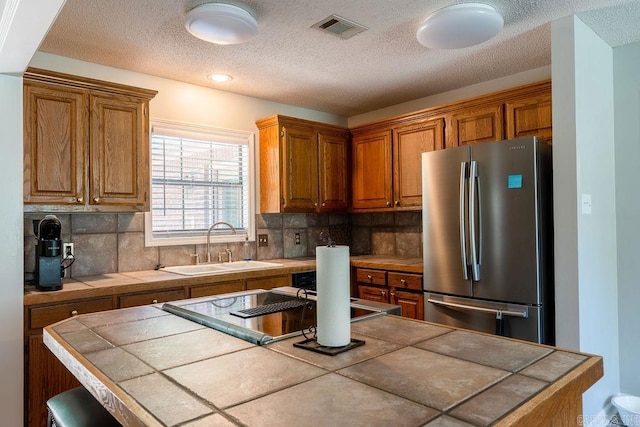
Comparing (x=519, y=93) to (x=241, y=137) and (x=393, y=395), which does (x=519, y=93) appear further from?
(x=393, y=395)

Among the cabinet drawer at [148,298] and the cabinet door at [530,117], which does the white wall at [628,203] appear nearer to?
the cabinet door at [530,117]

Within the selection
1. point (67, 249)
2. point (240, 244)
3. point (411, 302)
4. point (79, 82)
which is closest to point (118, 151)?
point (79, 82)

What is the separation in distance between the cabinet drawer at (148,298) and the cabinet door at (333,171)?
1.73 m

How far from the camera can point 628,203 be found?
2.95 metres

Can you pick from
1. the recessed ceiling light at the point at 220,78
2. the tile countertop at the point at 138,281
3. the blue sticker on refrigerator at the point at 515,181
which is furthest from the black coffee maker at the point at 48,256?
the blue sticker on refrigerator at the point at 515,181

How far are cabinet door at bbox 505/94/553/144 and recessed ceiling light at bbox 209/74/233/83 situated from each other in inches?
86.3

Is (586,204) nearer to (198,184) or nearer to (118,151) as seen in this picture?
(198,184)

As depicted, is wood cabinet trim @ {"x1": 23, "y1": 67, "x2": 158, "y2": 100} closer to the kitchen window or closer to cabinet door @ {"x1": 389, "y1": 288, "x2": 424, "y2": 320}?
the kitchen window

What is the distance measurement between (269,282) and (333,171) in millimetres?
1451

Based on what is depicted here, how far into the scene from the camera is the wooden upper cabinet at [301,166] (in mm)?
3922

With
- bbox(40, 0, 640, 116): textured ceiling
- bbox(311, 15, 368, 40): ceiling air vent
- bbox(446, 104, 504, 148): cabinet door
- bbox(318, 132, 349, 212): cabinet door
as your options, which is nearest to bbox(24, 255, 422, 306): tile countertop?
bbox(318, 132, 349, 212): cabinet door

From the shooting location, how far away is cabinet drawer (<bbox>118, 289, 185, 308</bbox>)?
2.67 meters

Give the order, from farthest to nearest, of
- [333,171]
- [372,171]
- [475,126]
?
1. [333,171]
2. [372,171]
3. [475,126]

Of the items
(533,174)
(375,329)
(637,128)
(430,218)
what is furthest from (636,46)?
(375,329)
